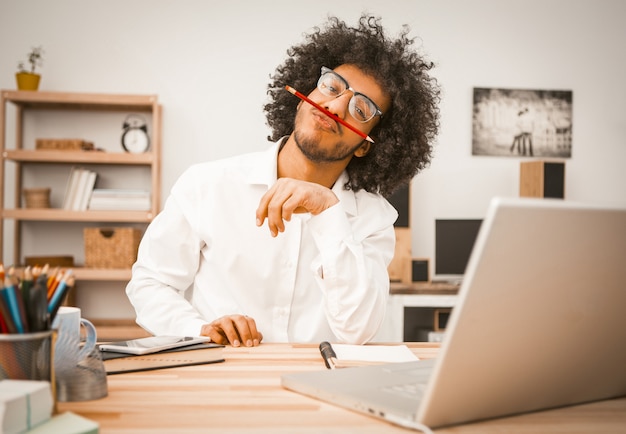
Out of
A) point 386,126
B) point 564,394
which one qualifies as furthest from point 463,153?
point 564,394

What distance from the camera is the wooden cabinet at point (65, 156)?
3.59 m

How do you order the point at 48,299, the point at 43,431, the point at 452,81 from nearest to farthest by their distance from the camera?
1. the point at 43,431
2. the point at 48,299
3. the point at 452,81

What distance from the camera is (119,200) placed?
367 cm

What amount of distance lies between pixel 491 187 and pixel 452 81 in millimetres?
783

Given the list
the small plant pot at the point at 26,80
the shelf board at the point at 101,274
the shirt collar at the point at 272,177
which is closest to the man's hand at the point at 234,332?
the shirt collar at the point at 272,177

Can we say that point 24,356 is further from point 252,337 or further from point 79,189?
point 79,189

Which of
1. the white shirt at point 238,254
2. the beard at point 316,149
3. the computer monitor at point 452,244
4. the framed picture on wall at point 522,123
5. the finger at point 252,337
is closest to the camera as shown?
the finger at point 252,337

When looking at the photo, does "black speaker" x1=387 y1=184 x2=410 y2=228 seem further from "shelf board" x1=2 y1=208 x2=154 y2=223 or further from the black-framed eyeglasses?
the black-framed eyeglasses

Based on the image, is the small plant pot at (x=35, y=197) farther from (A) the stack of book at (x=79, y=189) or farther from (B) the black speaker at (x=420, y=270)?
(B) the black speaker at (x=420, y=270)

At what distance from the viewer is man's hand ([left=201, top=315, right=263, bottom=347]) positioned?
3.84 ft

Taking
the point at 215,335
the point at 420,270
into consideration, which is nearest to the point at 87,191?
the point at 420,270

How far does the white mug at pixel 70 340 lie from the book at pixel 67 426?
0.17 metres

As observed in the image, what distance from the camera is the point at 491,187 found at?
4.19 m

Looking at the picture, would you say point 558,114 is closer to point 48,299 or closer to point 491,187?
point 491,187
